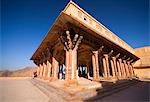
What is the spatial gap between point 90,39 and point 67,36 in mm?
2192

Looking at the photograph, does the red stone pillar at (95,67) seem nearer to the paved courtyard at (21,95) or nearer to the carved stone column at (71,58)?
A: the carved stone column at (71,58)

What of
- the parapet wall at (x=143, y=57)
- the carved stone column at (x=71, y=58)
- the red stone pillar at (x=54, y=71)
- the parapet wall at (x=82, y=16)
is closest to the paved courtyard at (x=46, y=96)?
the red stone pillar at (x=54, y=71)

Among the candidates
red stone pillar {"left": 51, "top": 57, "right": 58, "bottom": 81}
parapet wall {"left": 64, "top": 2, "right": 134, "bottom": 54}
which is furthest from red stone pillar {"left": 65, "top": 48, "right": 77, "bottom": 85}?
red stone pillar {"left": 51, "top": 57, "right": 58, "bottom": 81}

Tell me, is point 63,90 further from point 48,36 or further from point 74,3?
point 74,3

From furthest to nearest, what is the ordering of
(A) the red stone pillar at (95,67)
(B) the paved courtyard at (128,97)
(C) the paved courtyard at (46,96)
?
(A) the red stone pillar at (95,67), (C) the paved courtyard at (46,96), (B) the paved courtyard at (128,97)

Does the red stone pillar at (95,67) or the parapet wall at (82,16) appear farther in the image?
the red stone pillar at (95,67)

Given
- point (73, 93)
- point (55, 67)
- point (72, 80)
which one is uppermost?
point (55, 67)

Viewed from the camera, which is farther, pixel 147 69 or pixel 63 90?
pixel 147 69

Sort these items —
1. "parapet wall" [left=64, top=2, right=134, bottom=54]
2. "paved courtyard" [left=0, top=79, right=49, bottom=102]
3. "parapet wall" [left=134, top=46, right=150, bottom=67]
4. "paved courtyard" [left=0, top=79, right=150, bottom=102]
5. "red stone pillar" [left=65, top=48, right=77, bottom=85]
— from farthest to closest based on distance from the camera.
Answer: "parapet wall" [left=134, top=46, right=150, bottom=67]
"parapet wall" [left=64, top=2, right=134, bottom=54]
"red stone pillar" [left=65, top=48, right=77, bottom=85]
"paved courtyard" [left=0, top=79, right=49, bottom=102]
"paved courtyard" [left=0, top=79, right=150, bottom=102]

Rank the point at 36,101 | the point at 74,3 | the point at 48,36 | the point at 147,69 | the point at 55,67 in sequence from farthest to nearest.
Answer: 1. the point at 147,69
2. the point at 55,67
3. the point at 48,36
4. the point at 74,3
5. the point at 36,101

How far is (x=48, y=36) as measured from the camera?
8.16 meters

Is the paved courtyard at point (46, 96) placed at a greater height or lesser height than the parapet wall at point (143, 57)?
lesser

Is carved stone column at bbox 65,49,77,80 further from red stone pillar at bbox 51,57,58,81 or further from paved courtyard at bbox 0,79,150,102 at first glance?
red stone pillar at bbox 51,57,58,81

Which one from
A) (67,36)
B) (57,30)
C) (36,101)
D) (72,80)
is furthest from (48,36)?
(36,101)
